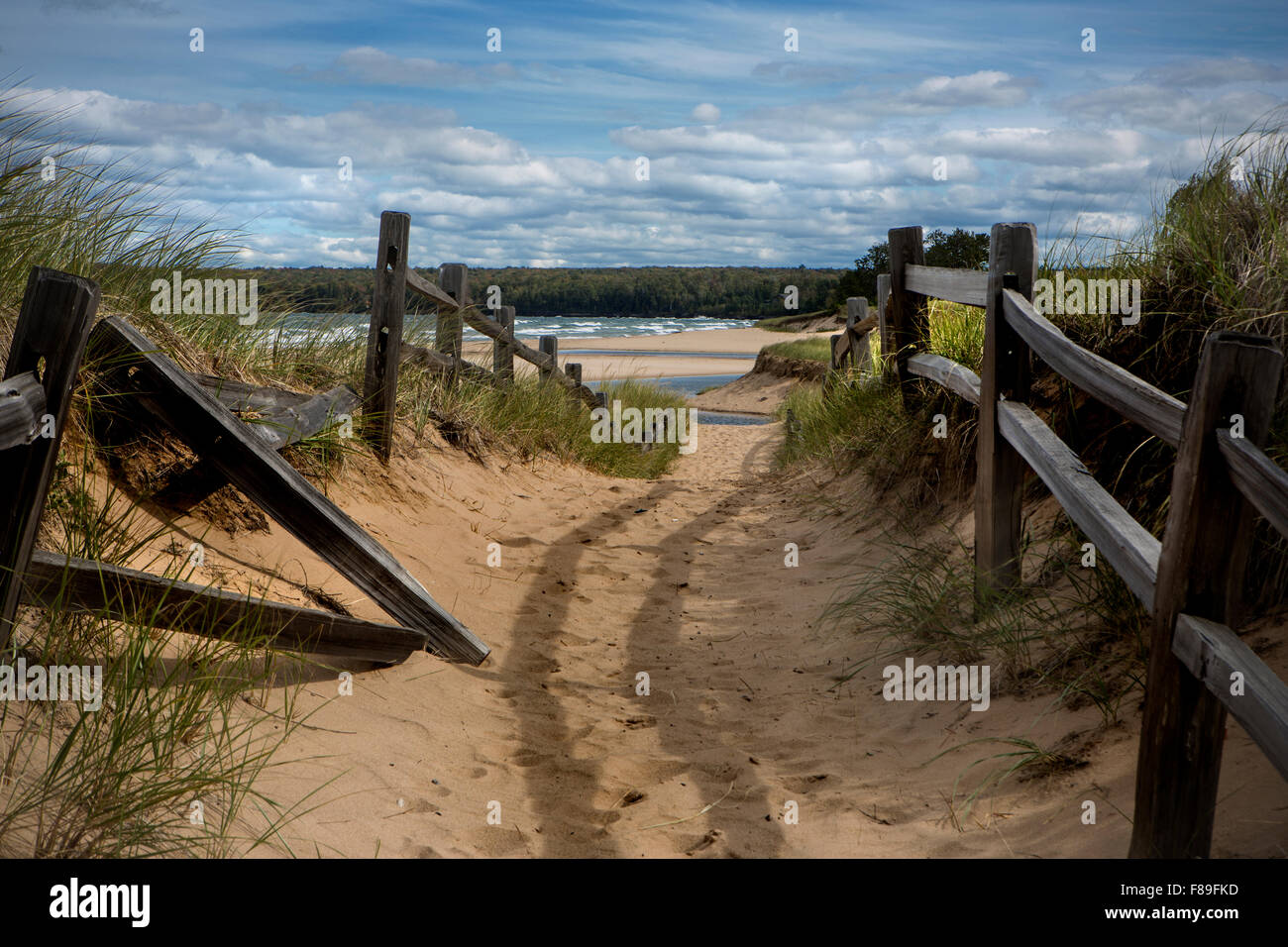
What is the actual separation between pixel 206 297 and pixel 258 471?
245cm

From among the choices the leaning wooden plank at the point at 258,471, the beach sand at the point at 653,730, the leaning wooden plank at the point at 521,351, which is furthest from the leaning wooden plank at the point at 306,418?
the leaning wooden plank at the point at 521,351

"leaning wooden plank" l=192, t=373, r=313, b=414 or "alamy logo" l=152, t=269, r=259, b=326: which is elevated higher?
"alamy logo" l=152, t=269, r=259, b=326

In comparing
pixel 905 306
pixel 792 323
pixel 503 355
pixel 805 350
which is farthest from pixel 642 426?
pixel 792 323

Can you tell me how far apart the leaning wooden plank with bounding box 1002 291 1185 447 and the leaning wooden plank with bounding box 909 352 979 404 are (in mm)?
739

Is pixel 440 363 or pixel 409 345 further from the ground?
pixel 409 345

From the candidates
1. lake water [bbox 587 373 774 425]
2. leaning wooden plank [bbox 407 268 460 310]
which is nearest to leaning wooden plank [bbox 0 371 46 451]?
leaning wooden plank [bbox 407 268 460 310]

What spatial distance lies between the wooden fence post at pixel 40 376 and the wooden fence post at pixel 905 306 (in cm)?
526

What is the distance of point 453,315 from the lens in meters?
8.88

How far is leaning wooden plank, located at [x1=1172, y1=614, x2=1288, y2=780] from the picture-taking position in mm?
1955

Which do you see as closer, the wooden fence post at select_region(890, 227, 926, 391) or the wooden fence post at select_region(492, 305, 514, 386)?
the wooden fence post at select_region(890, 227, 926, 391)

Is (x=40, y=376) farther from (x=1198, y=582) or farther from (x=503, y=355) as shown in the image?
(x=503, y=355)
